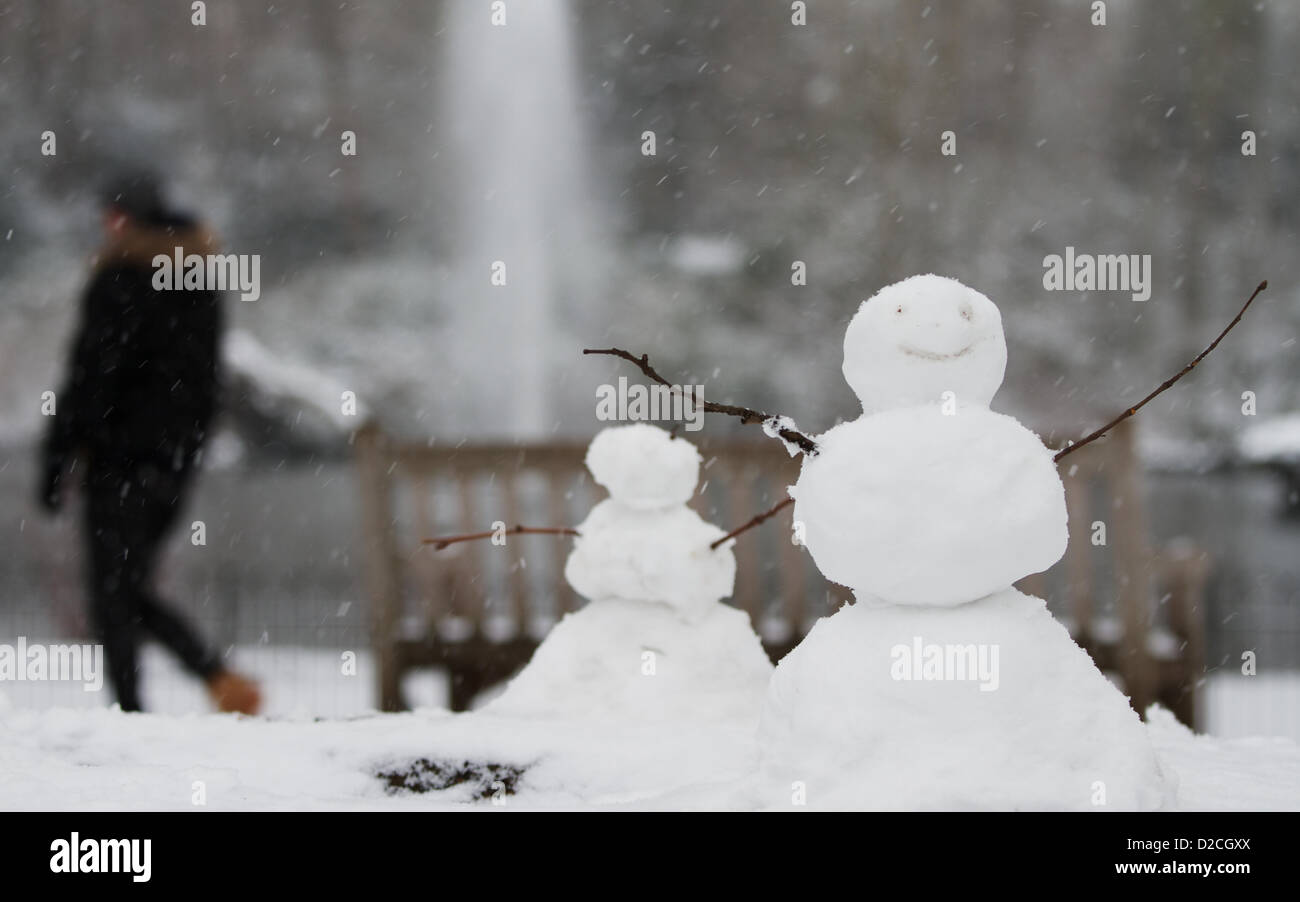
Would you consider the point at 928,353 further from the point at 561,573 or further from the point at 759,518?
the point at 561,573

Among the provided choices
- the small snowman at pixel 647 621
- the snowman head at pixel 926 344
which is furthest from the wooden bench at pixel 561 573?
the snowman head at pixel 926 344

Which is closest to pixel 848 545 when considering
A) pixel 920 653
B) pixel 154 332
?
pixel 920 653

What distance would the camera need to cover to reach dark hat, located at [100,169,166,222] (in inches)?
126

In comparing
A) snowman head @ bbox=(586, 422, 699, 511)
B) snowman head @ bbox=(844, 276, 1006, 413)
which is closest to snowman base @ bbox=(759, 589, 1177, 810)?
snowman head @ bbox=(844, 276, 1006, 413)

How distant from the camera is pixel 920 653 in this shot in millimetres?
1293

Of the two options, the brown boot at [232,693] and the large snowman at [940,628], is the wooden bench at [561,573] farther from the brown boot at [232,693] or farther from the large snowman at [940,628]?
the large snowman at [940,628]

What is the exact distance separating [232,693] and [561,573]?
3.02ft

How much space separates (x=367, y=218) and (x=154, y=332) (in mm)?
6815

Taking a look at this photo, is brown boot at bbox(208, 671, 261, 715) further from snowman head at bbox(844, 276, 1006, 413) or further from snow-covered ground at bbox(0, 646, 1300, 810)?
snowman head at bbox(844, 276, 1006, 413)

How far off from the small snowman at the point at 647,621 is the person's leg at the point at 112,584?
57.2 inches

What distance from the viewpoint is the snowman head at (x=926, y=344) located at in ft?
4.39
